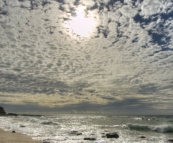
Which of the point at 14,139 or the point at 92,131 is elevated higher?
the point at 92,131

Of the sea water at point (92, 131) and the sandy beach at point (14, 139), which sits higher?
the sea water at point (92, 131)

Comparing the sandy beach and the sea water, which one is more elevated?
the sea water

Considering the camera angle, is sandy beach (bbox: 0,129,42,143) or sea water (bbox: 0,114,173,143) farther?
sea water (bbox: 0,114,173,143)

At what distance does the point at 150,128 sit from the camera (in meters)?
37.4

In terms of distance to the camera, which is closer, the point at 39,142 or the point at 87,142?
the point at 39,142

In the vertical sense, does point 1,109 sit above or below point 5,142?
above

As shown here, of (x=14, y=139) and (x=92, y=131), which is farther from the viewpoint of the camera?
(x=92, y=131)

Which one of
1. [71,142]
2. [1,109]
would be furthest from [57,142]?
[1,109]

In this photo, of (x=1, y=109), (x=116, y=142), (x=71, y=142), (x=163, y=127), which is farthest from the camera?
(x=1, y=109)

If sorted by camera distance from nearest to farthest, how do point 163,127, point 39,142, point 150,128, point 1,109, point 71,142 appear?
point 39,142
point 71,142
point 163,127
point 150,128
point 1,109

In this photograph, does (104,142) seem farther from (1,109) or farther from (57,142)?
(1,109)

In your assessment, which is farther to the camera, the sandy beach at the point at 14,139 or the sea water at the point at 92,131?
the sea water at the point at 92,131

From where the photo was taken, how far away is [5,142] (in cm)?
1516

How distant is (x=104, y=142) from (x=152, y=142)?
5613 millimetres
